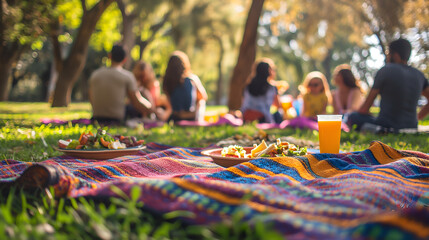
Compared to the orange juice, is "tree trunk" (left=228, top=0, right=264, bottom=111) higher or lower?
higher

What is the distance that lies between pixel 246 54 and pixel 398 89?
405 cm

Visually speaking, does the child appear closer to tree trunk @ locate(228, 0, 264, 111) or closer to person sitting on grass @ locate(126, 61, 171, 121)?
tree trunk @ locate(228, 0, 264, 111)

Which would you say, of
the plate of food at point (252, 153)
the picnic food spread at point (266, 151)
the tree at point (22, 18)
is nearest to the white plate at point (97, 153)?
the plate of food at point (252, 153)

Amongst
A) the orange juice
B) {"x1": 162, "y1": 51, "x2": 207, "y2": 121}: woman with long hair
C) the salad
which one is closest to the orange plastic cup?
the orange juice

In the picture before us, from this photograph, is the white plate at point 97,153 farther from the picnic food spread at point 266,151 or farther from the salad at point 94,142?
the picnic food spread at point 266,151

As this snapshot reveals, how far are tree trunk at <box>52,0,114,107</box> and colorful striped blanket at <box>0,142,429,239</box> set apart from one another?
8.95m

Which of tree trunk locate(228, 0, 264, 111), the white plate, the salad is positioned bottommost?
the white plate

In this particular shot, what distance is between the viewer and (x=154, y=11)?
12.4 metres

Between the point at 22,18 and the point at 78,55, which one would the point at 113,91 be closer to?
the point at 22,18

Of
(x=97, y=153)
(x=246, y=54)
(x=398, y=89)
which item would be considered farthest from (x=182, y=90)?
(x=97, y=153)

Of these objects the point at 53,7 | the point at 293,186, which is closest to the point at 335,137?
the point at 293,186

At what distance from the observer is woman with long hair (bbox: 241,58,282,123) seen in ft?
22.8

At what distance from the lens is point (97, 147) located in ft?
9.08

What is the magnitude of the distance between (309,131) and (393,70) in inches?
55.1
